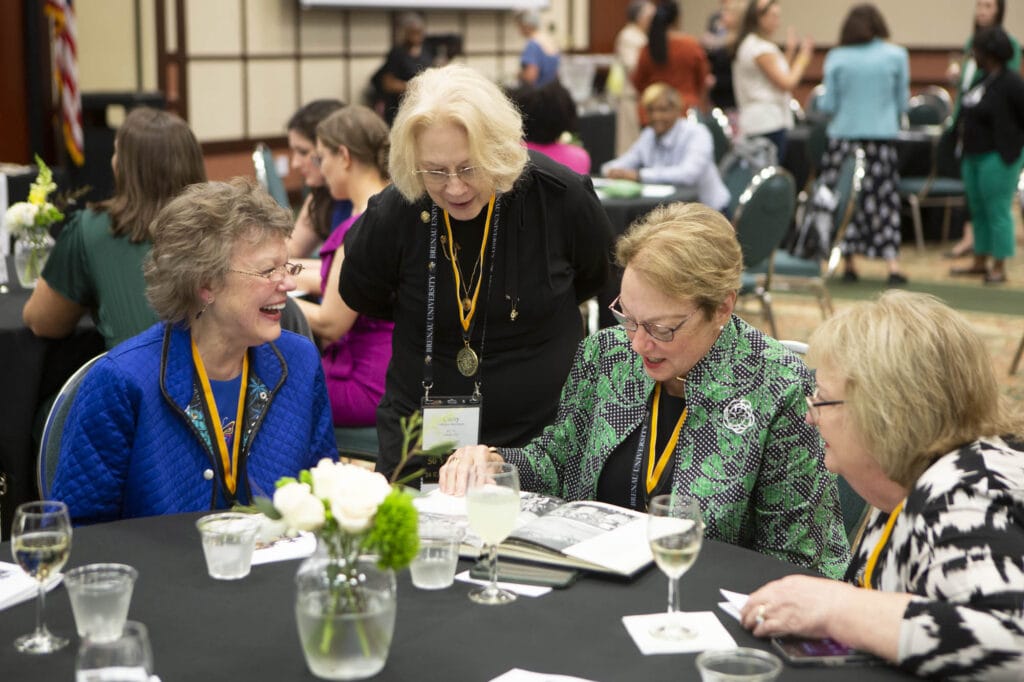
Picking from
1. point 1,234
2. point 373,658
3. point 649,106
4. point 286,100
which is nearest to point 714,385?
point 373,658

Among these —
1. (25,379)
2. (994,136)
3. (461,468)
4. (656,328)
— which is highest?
(994,136)

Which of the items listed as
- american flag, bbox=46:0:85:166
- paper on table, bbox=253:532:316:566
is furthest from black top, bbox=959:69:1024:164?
paper on table, bbox=253:532:316:566

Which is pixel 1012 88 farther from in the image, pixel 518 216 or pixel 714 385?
pixel 714 385

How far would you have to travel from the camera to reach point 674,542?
1.69 m

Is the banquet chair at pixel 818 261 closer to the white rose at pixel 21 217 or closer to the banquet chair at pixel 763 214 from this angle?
the banquet chair at pixel 763 214

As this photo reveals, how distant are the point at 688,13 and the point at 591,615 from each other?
16527mm

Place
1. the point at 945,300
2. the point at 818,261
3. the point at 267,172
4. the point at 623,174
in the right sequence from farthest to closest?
1. the point at 623,174
2. the point at 945,300
3. the point at 267,172
4. the point at 818,261

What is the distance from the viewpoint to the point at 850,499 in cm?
253

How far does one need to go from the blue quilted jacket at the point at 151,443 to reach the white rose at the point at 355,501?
0.99 m

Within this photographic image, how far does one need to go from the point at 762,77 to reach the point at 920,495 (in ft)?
25.8

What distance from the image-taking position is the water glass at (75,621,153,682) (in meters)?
1.30

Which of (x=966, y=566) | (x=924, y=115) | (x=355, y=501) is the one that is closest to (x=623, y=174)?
(x=924, y=115)

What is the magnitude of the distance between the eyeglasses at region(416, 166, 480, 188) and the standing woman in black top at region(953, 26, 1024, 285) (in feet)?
21.7

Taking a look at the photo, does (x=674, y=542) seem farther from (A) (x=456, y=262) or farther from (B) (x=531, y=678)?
(A) (x=456, y=262)
